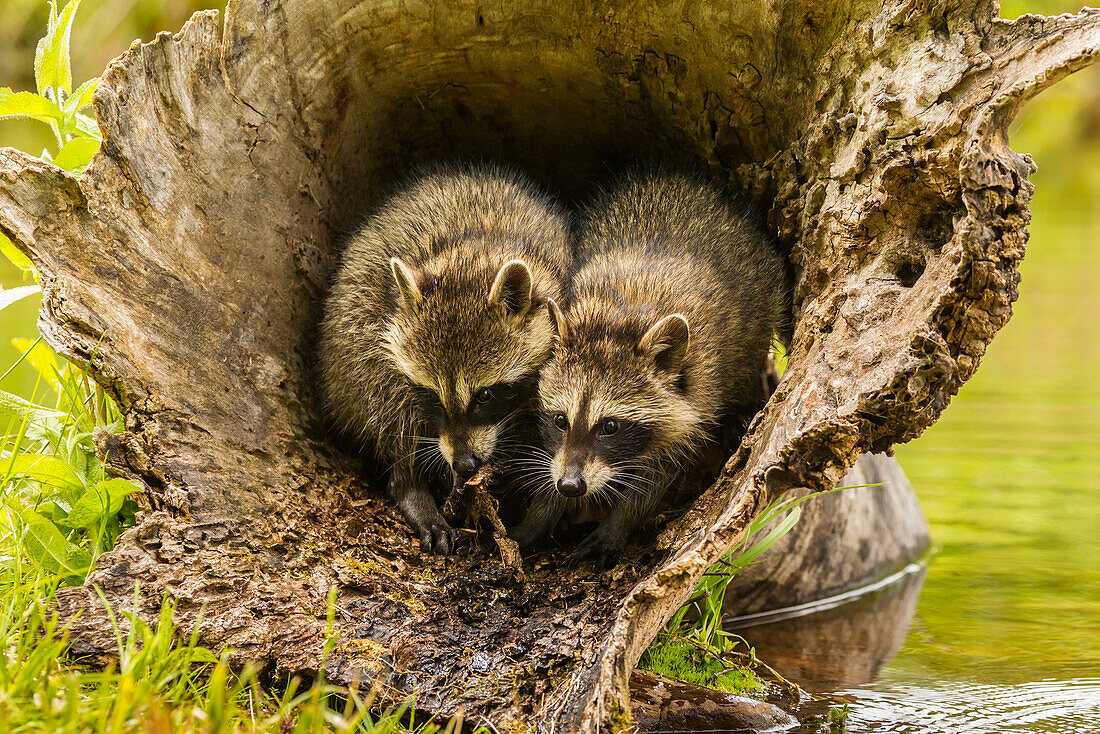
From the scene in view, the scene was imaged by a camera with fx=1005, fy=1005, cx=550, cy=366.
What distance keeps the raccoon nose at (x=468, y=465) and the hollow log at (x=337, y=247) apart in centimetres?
38

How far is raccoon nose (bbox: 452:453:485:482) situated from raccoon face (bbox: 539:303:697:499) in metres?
0.32

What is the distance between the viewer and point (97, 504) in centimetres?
371

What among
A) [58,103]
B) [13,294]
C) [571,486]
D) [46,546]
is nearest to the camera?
[46,546]

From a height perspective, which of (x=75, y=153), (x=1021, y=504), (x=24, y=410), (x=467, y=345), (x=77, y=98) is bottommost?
(x=24, y=410)

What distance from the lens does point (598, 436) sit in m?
4.26

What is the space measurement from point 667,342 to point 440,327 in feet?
3.22

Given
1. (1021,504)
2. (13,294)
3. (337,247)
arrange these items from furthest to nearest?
(1021,504) < (337,247) < (13,294)

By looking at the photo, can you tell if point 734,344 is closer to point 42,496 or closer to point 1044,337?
point 42,496

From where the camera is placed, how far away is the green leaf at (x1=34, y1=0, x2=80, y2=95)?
4090mm

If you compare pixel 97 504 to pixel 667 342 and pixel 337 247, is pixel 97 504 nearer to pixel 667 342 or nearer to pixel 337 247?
pixel 337 247

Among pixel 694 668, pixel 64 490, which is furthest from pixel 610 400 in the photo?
pixel 64 490

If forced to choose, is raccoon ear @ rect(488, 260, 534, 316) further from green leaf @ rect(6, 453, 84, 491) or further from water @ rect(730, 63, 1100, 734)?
water @ rect(730, 63, 1100, 734)

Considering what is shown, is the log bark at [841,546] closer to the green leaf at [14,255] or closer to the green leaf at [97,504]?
the green leaf at [97,504]

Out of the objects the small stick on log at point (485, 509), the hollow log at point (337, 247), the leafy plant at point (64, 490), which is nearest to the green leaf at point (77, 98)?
the hollow log at point (337, 247)
